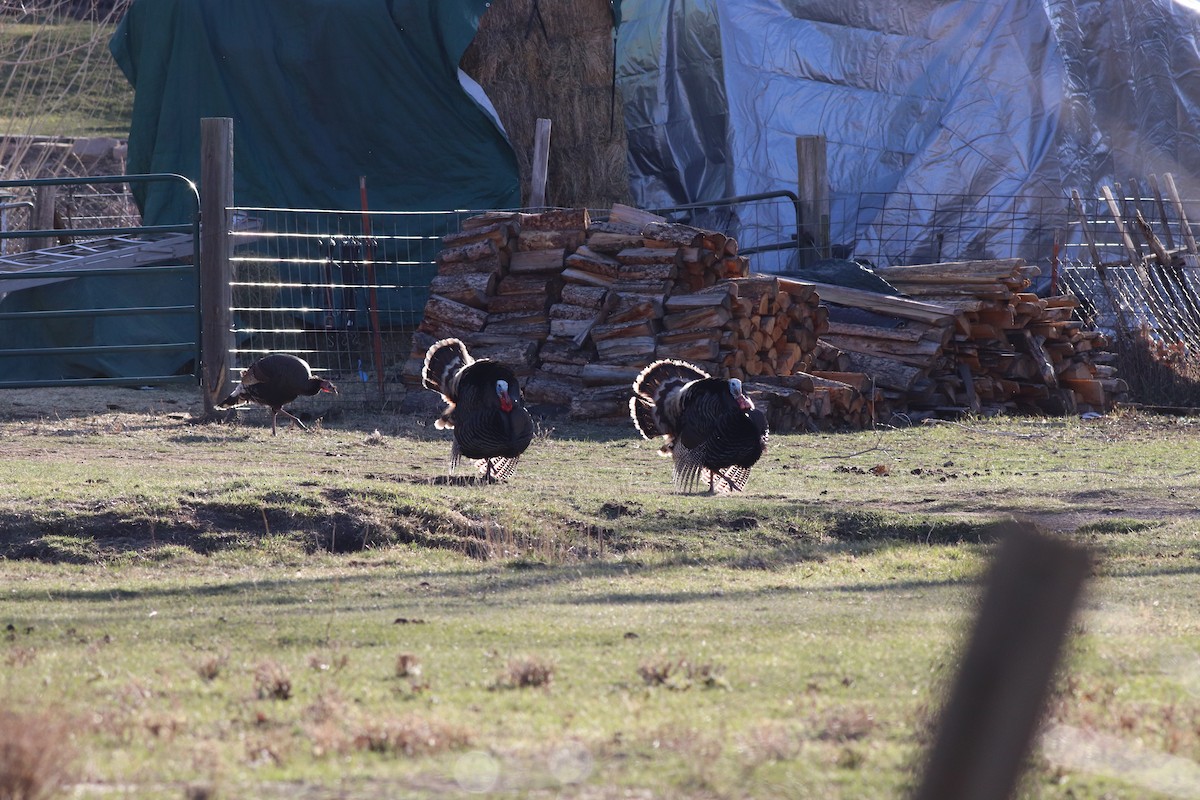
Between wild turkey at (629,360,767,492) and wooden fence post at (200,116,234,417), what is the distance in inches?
196

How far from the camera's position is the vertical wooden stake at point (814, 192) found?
65.0 ft

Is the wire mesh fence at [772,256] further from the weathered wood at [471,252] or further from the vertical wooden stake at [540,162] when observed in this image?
the vertical wooden stake at [540,162]

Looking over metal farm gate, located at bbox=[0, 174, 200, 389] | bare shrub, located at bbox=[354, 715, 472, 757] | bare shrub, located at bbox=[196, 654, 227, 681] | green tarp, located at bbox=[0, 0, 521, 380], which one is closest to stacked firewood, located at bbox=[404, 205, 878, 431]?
metal farm gate, located at bbox=[0, 174, 200, 389]

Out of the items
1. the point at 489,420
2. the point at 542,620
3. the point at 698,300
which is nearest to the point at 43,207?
the point at 698,300

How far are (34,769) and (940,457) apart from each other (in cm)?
1133

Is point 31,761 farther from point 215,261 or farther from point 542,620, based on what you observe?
point 215,261

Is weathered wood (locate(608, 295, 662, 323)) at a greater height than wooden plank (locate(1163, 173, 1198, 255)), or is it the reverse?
wooden plank (locate(1163, 173, 1198, 255))

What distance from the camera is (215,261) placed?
1476 centimetres

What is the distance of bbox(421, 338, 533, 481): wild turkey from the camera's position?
1102 centimetres

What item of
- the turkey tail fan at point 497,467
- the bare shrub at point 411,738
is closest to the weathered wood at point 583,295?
the turkey tail fan at point 497,467

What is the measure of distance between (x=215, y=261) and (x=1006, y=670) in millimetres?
13709

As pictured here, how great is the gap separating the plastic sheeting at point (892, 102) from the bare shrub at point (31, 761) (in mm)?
20056

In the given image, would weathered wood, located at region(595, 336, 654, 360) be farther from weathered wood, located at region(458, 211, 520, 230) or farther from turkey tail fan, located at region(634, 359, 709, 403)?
turkey tail fan, located at region(634, 359, 709, 403)

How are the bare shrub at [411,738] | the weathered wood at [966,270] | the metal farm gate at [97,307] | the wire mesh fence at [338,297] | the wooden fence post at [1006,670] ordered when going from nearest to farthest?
1. the wooden fence post at [1006,670]
2. the bare shrub at [411,738]
3. the wire mesh fence at [338,297]
4. the metal farm gate at [97,307]
5. the weathered wood at [966,270]
